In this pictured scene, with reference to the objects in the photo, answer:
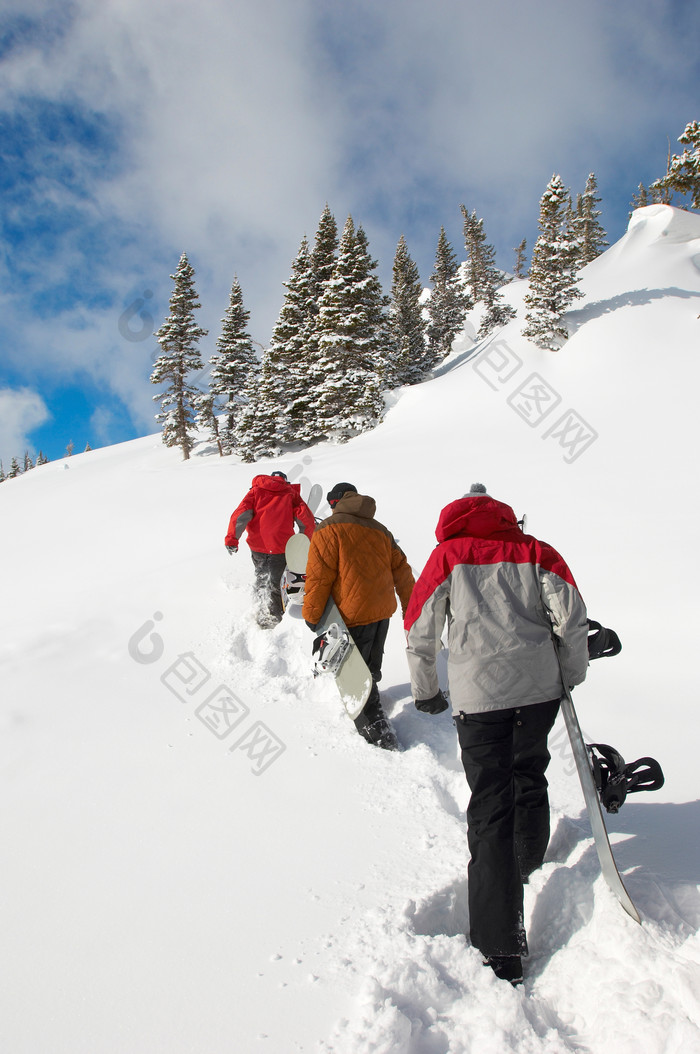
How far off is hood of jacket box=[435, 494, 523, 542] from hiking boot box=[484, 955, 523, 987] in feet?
5.66

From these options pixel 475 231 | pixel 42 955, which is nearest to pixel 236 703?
pixel 42 955

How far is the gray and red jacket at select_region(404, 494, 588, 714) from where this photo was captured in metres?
2.34

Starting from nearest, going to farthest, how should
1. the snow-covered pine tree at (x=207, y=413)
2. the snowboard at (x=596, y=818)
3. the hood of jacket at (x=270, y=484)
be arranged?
the snowboard at (x=596, y=818), the hood of jacket at (x=270, y=484), the snow-covered pine tree at (x=207, y=413)

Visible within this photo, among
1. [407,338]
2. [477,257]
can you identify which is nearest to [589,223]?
[477,257]

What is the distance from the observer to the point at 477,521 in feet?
8.06

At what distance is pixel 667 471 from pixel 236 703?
886 cm

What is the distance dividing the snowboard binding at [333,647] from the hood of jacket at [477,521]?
1568 millimetres

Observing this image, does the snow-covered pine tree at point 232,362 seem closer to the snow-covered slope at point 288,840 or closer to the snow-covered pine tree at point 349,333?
the snow-covered pine tree at point 349,333

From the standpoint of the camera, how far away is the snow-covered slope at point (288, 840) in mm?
1822

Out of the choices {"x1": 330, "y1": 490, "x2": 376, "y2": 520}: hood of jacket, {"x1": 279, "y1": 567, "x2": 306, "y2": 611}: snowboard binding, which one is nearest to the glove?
{"x1": 330, "y1": 490, "x2": 376, "y2": 520}: hood of jacket

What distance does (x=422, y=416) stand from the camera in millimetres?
18812

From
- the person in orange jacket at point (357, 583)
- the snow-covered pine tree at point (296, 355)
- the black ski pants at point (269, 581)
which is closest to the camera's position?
the person in orange jacket at point (357, 583)

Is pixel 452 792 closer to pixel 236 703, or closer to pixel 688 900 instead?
pixel 688 900

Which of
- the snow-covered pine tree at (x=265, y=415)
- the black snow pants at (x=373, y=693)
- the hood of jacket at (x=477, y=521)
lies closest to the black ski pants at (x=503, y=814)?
the hood of jacket at (x=477, y=521)
